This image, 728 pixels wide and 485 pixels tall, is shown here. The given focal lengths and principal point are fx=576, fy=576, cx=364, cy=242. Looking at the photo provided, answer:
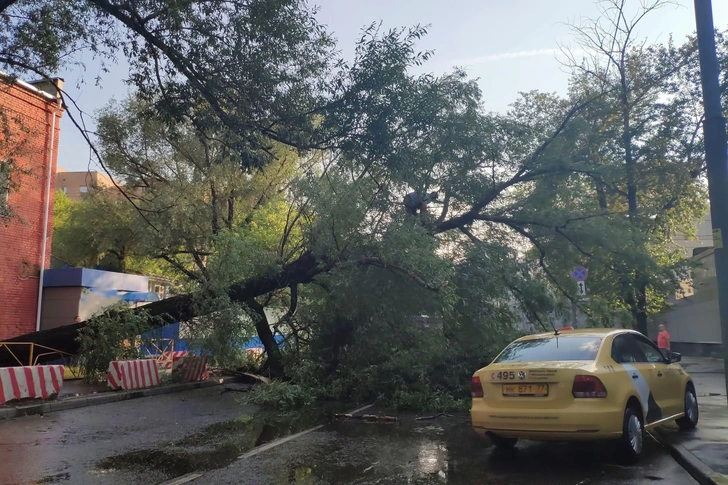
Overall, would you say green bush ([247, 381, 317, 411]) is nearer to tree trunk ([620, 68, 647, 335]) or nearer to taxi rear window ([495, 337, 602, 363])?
taxi rear window ([495, 337, 602, 363])

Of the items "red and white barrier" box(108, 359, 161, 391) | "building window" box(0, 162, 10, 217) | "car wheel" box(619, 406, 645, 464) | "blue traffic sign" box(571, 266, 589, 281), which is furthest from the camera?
"blue traffic sign" box(571, 266, 589, 281)

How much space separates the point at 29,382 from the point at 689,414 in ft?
38.6

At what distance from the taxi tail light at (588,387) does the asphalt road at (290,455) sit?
2.62 ft

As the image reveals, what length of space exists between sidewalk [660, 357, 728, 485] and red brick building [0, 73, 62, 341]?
62.7 ft

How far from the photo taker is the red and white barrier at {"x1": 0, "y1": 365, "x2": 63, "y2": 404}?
35.9ft

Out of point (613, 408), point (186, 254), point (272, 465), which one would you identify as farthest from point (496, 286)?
point (186, 254)

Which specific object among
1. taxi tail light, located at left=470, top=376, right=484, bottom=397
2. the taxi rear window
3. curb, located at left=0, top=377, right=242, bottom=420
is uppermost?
the taxi rear window

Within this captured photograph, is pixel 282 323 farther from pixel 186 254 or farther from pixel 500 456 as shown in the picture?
pixel 500 456

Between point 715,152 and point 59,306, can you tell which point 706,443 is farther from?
point 59,306

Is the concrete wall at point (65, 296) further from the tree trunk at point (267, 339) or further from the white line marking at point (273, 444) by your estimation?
the white line marking at point (273, 444)

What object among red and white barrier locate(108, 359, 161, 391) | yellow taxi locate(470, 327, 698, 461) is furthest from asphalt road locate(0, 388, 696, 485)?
red and white barrier locate(108, 359, 161, 391)

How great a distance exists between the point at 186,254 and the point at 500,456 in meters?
19.0

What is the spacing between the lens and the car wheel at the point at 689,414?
8.36 m

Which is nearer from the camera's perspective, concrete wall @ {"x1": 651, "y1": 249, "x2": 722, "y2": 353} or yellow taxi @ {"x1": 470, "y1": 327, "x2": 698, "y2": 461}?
yellow taxi @ {"x1": 470, "y1": 327, "x2": 698, "y2": 461}
